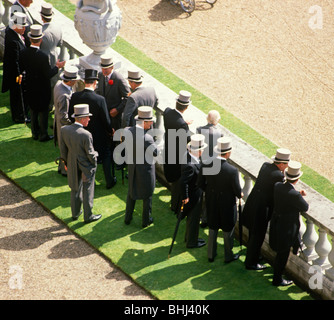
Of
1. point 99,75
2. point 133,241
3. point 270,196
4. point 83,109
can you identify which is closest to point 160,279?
point 133,241

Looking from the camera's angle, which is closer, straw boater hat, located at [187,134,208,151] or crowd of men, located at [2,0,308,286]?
crowd of men, located at [2,0,308,286]

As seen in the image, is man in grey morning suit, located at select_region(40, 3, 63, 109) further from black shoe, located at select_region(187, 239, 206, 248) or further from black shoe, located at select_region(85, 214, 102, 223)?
black shoe, located at select_region(187, 239, 206, 248)

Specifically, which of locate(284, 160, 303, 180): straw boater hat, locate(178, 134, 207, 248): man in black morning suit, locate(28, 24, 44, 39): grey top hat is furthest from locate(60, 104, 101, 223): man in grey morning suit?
locate(284, 160, 303, 180): straw boater hat

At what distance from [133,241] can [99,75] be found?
2840 millimetres

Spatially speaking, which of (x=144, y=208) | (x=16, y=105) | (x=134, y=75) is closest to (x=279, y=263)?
(x=144, y=208)

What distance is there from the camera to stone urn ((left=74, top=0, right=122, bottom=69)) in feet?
42.2

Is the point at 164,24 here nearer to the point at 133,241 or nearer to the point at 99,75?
the point at 99,75

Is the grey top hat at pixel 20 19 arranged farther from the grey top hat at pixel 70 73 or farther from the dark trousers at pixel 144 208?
the dark trousers at pixel 144 208

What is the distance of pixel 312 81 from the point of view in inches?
708

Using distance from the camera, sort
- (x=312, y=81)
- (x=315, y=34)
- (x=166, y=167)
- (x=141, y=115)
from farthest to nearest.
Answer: (x=315, y=34) → (x=312, y=81) → (x=166, y=167) → (x=141, y=115)

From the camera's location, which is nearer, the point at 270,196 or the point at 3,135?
the point at 270,196

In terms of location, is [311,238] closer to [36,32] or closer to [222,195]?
[222,195]

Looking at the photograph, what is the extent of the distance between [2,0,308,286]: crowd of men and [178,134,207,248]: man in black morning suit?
0.05ft

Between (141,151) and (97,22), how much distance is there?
2.57 metres
